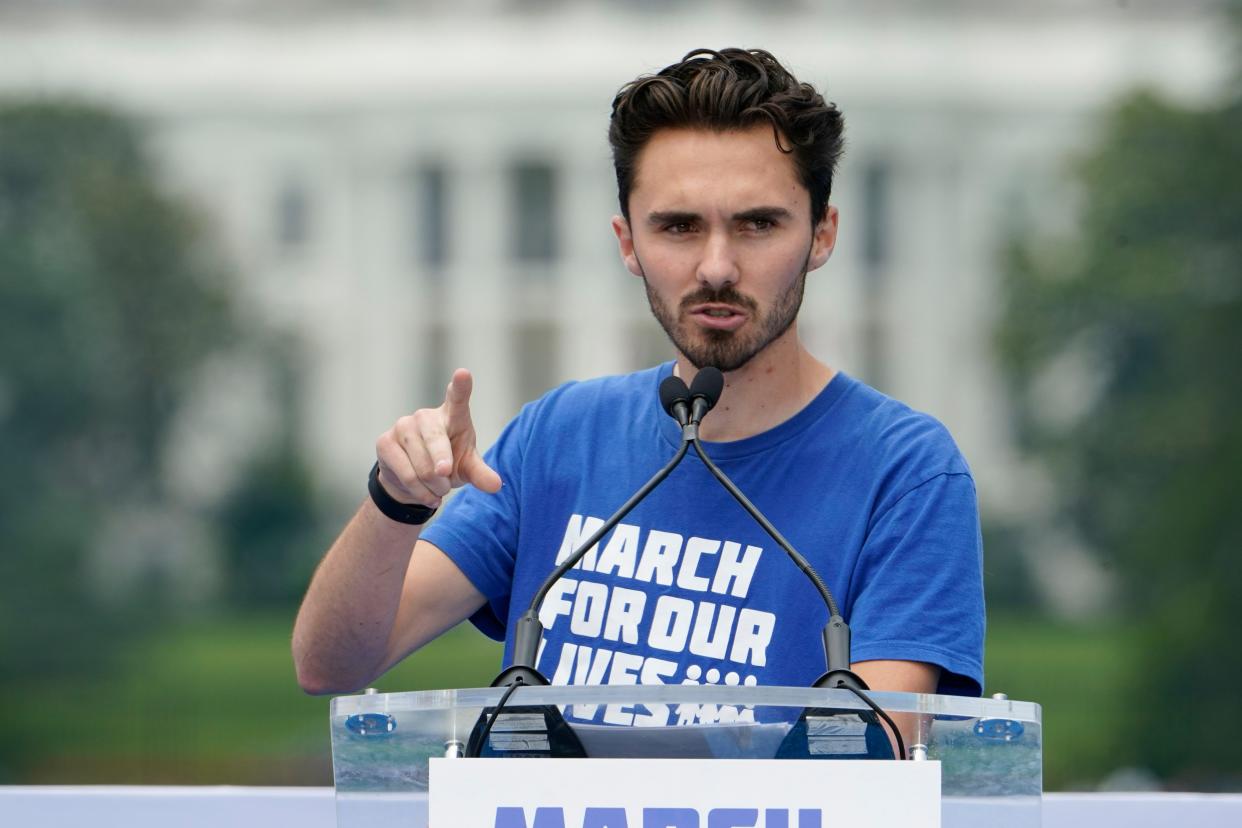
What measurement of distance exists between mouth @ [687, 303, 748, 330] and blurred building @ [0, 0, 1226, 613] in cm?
4517

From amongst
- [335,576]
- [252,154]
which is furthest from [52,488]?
[335,576]

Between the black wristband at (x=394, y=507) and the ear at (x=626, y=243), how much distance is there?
0.42m

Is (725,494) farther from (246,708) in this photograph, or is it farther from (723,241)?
(246,708)

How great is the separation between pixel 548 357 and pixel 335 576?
5171 cm

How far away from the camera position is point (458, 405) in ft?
6.72

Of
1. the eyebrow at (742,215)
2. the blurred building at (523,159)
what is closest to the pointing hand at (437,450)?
the eyebrow at (742,215)

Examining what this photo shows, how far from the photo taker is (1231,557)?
2120 cm

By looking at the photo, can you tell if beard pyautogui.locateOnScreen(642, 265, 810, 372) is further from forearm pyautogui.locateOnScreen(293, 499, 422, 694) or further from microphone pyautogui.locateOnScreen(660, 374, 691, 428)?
forearm pyautogui.locateOnScreen(293, 499, 422, 694)

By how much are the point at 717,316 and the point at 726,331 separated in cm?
2

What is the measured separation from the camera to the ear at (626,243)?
2383 millimetres

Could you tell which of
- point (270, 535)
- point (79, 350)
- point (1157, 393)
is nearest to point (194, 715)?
point (79, 350)

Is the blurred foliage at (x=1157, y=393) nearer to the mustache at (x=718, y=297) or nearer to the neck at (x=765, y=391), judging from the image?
the neck at (x=765, y=391)

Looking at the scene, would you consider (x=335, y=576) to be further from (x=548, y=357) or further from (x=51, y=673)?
(x=548, y=357)

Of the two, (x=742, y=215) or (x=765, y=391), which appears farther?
(x=765, y=391)
